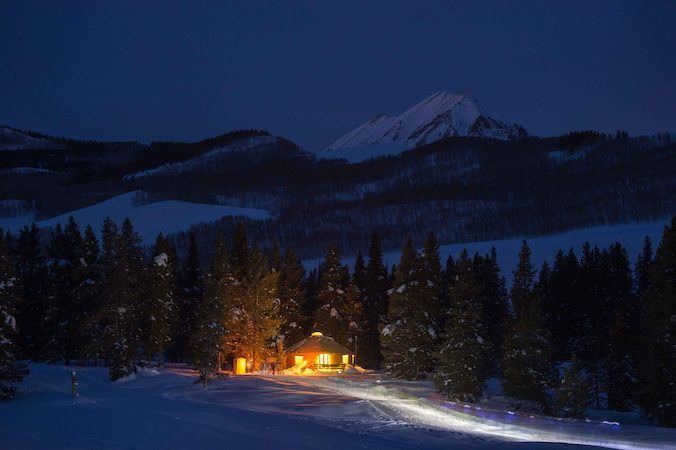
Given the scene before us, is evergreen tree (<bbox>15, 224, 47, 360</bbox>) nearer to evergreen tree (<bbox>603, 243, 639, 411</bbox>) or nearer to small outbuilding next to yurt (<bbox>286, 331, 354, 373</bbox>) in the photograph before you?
small outbuilding next to yurt (<bbox>286, 331, 354, 373</bbox>)

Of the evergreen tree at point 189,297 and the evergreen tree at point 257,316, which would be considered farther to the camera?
the evergreen tree at point 189,297

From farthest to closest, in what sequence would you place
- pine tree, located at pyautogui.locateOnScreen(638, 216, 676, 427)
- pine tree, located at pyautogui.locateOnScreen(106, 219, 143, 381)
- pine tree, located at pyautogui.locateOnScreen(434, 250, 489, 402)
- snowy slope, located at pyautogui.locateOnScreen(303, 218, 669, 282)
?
1. snowy slope, located at pyautogui.locateOnScreen(303, 218, 669, 282)
2. pine tree, located at pyautogui.locateOnScreen(106, 219, 143, 381)
3. pine tree, located at pyautogui.locateOnScreen(434, 250, 489, 402)
4. pine tree, located at pyautogui.locateOnScreen(638, 216, 676, 427)

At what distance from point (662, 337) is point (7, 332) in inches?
1222

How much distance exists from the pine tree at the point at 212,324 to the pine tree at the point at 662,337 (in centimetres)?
2269

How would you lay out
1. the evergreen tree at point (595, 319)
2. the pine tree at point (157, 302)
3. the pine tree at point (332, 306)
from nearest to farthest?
the evergreen tree at point (595, 319) → the pine tree at point (157, 302) → the pine tree at point (332, 306)

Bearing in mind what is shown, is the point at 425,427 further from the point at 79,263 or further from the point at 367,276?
the point at 367,276

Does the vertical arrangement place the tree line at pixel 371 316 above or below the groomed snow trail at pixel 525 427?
above

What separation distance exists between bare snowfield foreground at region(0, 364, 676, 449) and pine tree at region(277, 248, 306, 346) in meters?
28.1

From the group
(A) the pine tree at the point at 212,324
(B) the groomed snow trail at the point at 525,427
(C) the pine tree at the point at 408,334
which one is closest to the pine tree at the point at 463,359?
(B) the groomed snow trail at the point at 525,427

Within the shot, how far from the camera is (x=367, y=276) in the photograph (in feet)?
228

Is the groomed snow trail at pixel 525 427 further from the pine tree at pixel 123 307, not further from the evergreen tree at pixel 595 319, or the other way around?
the evergreen tree at pixel 595 319

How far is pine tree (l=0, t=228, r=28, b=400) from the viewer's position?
3039 centimetres

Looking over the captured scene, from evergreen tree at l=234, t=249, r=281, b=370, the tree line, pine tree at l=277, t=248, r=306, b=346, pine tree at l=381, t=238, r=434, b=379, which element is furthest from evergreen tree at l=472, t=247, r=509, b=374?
evergreen tree at l=234, t=249, r=281, b=370

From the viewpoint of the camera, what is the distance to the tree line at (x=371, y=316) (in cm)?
3462
